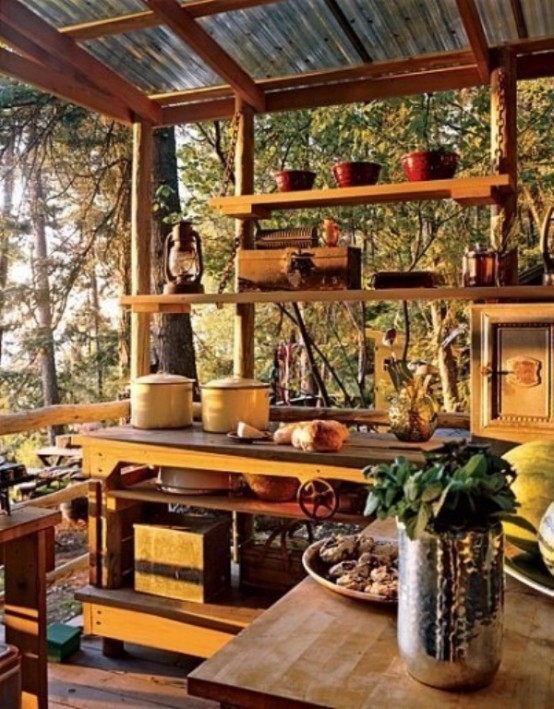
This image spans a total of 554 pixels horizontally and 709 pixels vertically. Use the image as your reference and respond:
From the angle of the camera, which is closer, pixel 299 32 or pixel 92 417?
pixel 299 32

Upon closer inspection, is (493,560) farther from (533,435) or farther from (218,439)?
(218,439)

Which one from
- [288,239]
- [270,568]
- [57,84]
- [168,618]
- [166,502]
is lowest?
[168,618]

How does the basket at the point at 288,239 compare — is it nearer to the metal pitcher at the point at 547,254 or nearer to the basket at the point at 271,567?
the metal pitcher at the point at 547,254

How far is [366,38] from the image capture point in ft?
9.04

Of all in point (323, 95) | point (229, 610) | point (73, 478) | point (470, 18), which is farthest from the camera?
point (73, 478)

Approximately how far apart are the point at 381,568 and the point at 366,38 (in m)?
2.26

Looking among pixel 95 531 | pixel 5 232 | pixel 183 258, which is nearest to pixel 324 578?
pixel 95 531

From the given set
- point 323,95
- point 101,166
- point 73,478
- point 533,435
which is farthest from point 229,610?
point 101,166

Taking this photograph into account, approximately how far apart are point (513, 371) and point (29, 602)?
1.71 metres

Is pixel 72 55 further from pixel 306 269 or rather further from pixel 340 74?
pixel 306 269

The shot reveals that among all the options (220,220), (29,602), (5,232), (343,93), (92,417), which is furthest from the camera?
(220,220)

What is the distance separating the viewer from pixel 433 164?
273 centimetres

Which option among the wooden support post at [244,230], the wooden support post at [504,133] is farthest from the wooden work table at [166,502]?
the wooden support post at [504,133]

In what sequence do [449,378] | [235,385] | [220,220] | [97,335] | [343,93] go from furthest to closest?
1. [97,335]
2. [220,220]
3. [449,378]
4. [343,93]
5. [235,385]
